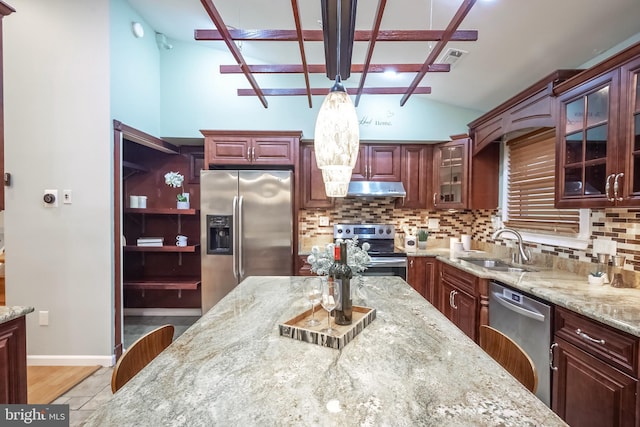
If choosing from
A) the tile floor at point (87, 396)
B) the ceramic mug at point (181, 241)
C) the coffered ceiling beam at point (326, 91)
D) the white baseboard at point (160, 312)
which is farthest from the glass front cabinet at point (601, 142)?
the white baseboard at point (160, 312)

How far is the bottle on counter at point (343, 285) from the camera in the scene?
1231mm

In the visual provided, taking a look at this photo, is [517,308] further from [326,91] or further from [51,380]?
[51,380]

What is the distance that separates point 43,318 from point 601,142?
14.3ft

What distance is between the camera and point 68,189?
101 inches

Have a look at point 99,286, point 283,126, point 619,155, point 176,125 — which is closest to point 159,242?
point 99,286

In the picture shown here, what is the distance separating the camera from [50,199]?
2.55m

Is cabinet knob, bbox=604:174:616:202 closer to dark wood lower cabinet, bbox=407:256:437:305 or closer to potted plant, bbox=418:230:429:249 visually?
dark wood lower cabinet, bbox=407:256:437:305

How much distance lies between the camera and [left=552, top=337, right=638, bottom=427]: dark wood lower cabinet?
50.9 inches

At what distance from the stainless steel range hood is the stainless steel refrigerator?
0.78 m

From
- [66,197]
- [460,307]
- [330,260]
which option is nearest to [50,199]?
[66,197]

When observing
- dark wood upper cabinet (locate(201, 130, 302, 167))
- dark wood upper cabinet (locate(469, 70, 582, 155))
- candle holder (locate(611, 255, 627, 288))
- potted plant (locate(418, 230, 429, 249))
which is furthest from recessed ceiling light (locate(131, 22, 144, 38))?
candle holder (locate(611, 255, 627, 288))

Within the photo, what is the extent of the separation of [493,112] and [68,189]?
12.8 feet

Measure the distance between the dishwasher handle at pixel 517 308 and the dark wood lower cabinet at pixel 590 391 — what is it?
0.15 m

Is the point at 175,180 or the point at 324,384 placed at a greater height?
the point at 175,180
